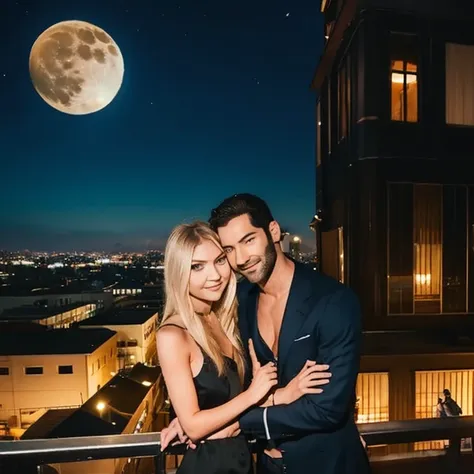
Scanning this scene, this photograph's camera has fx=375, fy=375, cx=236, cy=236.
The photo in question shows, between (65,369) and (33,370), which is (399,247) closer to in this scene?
(65,369)

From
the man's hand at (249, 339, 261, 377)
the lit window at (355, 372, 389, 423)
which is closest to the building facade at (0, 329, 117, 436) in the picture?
the lit window at (355, 372, 389, 423)

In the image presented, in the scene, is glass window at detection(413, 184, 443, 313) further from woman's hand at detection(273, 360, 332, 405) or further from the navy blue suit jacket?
woman's hand at detection(273, 360, 332, 405)

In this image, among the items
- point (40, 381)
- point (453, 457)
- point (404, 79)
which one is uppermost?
point (404, 79)

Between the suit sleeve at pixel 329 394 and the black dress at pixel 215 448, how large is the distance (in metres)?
0.15

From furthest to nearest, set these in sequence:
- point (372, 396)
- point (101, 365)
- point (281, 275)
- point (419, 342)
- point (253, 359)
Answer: point (101, 365) < point (419, 342) < point (372, 396) < point (281, 275) < point (253, 359)

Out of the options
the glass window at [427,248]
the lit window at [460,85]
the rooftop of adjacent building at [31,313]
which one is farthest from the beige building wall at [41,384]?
the lit window at [460,85]

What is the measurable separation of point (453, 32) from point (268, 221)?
8628mm

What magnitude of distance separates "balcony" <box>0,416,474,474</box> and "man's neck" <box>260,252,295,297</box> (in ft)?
2.50

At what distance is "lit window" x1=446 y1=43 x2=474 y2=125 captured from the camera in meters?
8.16

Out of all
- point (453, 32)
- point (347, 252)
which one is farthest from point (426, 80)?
point (347, 252)

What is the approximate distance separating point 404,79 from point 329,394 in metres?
8.42

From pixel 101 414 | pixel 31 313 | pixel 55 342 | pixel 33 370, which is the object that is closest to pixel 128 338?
pixel 55 342

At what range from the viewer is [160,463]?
1716 mm

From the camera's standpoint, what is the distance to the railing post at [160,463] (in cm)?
170
